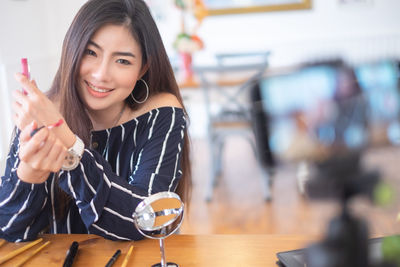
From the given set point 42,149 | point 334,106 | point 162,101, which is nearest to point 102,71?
point 162,101

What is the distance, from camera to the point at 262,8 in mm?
4625

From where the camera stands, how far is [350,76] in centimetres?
44

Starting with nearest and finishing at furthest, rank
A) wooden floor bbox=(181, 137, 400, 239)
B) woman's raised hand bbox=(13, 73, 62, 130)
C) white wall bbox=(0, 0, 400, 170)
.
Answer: woman's raised hand bbox=(13, 73, 62, 130) < wooden floor bbox=(181, 137, 400, 239) < white wall bbox=(0, 0, 400, 170)

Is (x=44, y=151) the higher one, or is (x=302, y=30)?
(x=302, y=30)

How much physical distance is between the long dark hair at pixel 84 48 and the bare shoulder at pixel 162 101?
0.02 m

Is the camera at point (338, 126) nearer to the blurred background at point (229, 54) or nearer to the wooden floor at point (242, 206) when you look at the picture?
the blurred background at point (229, 54)

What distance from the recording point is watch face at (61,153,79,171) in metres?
0.99

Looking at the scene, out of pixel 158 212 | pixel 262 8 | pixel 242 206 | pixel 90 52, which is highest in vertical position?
pixel 262 8

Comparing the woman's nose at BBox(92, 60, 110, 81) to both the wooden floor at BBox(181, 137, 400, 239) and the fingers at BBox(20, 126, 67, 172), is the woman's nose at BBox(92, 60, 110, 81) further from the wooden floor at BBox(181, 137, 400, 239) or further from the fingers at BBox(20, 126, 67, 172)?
the wooden floor at BBox(181, 137, 400, 239)

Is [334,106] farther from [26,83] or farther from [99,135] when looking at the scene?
[99,135]

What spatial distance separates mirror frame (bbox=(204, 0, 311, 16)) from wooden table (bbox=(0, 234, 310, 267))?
3.92 meters

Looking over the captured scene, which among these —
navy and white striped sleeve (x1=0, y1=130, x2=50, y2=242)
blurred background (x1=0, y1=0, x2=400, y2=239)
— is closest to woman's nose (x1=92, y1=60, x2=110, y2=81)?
navy and white striped sleeve (x1=0, y1=130, x2=50, y2=242)

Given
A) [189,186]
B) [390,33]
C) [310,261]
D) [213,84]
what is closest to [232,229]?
[213,84]

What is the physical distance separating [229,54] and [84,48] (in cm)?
289
